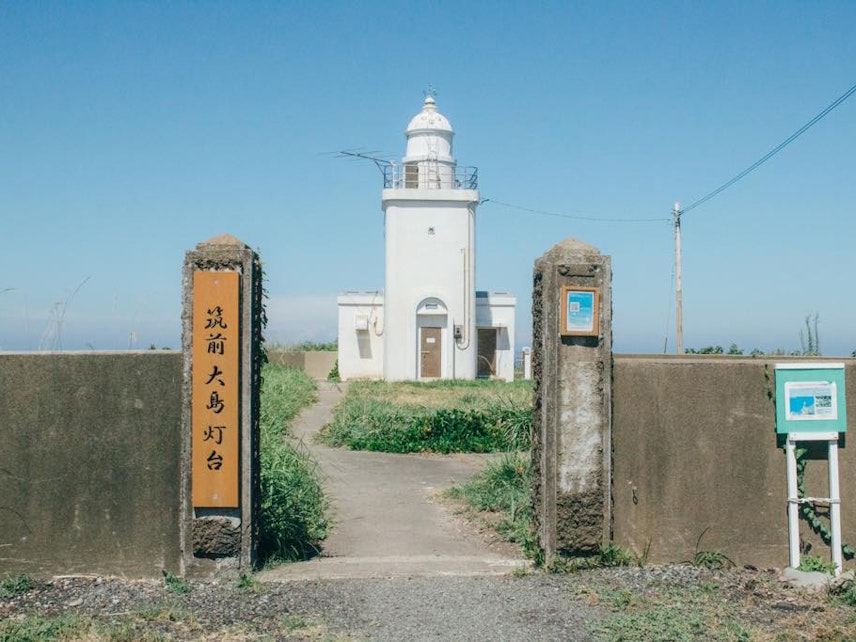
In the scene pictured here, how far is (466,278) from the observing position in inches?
1086

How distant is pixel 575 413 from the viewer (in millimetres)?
6250

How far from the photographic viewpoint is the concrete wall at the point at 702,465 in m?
6.32

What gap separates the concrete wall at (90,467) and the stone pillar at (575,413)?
8.79 ft

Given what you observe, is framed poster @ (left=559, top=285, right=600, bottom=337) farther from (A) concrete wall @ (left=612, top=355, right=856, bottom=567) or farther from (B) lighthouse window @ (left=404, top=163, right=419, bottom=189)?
(B) lighthouse window @ (left=404, top=163, right=419, bottom=189)

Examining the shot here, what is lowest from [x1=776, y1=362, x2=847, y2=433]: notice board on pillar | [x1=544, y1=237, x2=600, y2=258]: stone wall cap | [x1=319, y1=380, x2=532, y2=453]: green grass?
[x1=319, y1=380, x2=532, y2=453]: green grass

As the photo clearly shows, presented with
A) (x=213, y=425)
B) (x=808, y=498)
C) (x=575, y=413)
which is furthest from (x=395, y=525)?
(x=808, y=498)

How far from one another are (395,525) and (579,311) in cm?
310

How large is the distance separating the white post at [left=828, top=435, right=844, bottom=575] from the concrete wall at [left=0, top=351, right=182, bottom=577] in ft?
15.5

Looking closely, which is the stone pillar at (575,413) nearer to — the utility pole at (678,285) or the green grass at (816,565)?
the green grass at (816,565)

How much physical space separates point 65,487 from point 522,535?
3587 mm

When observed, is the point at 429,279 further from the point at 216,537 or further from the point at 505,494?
the point at 216,537

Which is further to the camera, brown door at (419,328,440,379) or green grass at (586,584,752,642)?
brown door at (419,328,440,379)

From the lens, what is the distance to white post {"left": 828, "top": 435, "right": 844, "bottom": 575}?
6.15 metres

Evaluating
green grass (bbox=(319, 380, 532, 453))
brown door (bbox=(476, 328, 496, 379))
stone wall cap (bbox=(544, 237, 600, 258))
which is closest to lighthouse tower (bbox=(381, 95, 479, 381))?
brown door (bbox=(476, 328, 496, 379))
